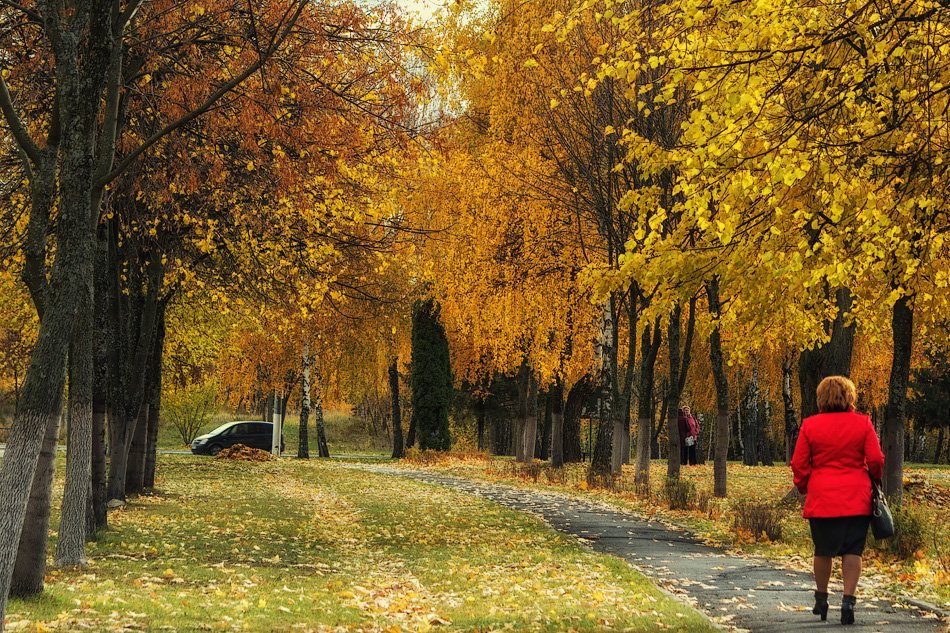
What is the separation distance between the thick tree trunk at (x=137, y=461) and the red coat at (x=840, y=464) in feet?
42.8

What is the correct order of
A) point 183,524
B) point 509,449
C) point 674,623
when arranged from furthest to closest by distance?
point 509,449, point 183,524, point 674,623

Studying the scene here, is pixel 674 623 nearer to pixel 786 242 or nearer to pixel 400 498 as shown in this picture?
pixel 786 242

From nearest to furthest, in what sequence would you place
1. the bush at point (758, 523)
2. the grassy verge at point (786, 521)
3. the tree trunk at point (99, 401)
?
the grassy verge at point (786, 521), the tree trunk at point (99, 401), the bush at point (758, 523)

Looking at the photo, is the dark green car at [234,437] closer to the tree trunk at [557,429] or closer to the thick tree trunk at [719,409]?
the tree trunk at [557,429]

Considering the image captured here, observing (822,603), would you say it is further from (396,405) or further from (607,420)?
(396,405)

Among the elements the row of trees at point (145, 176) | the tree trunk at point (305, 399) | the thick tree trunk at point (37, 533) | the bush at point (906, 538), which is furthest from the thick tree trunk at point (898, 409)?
the tree trunk at point (305, 399)

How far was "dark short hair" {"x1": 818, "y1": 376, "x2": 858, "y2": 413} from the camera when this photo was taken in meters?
6.81

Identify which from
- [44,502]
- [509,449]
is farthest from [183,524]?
[509,449]

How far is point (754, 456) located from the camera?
37.8 meters

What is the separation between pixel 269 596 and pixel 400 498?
35.3 ft

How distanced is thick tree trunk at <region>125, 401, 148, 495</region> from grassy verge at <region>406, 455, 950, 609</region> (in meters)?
9.25

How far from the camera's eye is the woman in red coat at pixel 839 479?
6625mm

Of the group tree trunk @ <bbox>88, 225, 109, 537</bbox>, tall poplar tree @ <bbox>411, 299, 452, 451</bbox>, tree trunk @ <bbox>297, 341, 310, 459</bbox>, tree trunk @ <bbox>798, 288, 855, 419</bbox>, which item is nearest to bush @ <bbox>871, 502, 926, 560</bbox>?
tree trunk @ <bbox>798, 288, 855, 419</bbox>

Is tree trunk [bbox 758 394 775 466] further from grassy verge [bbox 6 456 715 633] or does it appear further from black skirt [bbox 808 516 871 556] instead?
black skirt [bbox 808 516 871 556]
